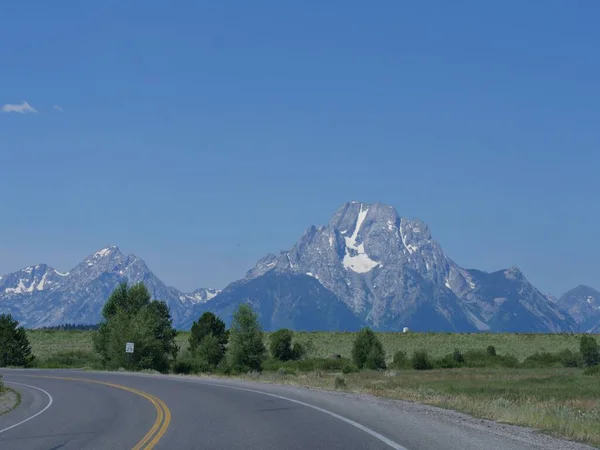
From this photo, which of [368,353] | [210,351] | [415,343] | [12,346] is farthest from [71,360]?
[415,343]

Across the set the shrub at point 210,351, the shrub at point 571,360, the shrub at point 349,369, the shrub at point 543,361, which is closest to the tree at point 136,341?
the shrub at point 210,351

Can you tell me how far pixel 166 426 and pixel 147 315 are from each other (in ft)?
189

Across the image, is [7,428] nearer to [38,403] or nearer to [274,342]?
[38,403]

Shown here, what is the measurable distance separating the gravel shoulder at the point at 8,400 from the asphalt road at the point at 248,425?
50 cm

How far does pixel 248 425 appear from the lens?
18984 millimetres

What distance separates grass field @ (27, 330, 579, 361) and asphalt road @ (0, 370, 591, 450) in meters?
70.1

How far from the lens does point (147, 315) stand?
7575cm

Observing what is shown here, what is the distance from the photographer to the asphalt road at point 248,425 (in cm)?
1552

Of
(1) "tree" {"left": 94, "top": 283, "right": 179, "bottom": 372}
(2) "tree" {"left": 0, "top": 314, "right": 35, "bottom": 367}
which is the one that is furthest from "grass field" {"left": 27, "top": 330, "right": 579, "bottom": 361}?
(1) "tree" {"left": 94, "top": 283, "right": 179, "bottom": 372}

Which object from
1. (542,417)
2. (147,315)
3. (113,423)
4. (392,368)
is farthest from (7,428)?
(392,368)

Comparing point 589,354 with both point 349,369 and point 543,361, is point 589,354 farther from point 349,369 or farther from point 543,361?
point 349,369

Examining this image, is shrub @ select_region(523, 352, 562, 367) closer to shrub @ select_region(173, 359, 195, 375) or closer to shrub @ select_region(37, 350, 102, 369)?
shrub @ select_region(173, 359, 195, 375)

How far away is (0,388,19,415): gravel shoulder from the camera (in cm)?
2883

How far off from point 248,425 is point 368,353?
60.7 meters
